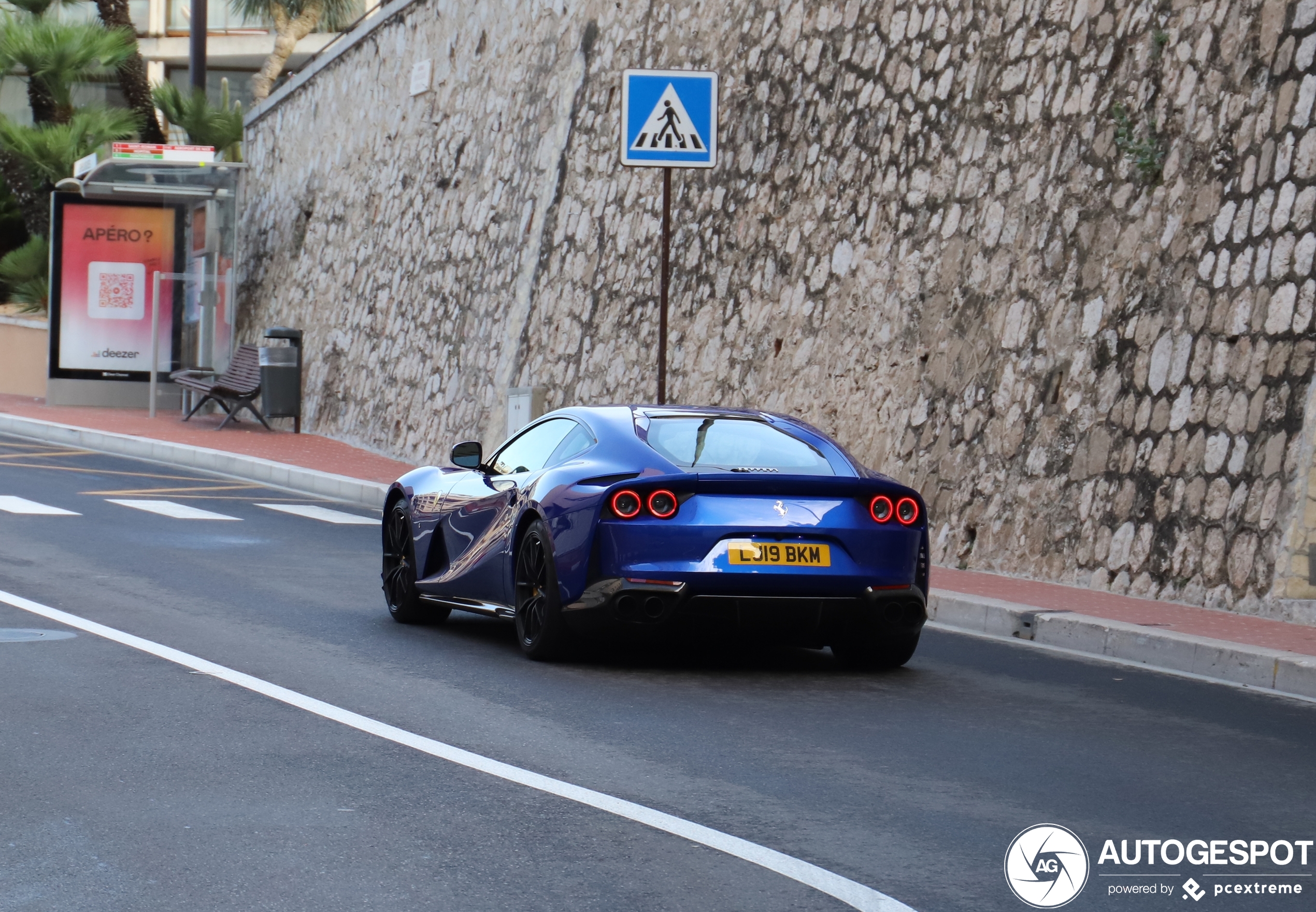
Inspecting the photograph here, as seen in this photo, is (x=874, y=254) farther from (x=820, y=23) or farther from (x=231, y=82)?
(x=231, y=82)

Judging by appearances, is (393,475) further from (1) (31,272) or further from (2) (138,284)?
(1) (31,272)

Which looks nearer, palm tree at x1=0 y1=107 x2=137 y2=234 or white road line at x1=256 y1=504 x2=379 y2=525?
white road line at x1=256 y1=504 x2=379 y2=525

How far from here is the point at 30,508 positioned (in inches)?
616

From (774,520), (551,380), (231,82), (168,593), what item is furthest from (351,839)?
(231,82)

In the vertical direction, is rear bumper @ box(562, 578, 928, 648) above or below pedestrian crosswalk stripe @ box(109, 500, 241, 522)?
above

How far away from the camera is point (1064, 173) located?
45.4 feet

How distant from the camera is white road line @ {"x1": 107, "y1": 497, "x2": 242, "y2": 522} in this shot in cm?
1580

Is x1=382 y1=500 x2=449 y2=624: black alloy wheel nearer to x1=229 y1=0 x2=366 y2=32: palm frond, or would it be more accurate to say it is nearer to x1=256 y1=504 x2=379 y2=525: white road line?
x1=256 y1=504 x2=379 y2=525: white road line

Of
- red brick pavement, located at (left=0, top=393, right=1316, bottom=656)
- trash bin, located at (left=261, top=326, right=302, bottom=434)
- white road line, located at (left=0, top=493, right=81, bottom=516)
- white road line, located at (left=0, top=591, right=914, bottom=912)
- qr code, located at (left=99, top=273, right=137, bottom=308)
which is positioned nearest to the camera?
white road line, located at (left=0, top=591, right=914, bottom=912)

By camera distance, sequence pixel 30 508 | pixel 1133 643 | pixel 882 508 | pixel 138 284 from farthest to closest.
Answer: pixel 138 284 → pixel 30 508 → pixel 1133 643 → pixel 882 508

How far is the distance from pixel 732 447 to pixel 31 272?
3308cm

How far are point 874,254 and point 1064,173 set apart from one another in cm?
254

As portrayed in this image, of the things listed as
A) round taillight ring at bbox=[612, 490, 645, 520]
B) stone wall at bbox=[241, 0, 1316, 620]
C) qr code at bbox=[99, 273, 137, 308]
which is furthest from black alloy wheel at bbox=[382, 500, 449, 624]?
qr code at bbox=[99, 273, 137, 308]

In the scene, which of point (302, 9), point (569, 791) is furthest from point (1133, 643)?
point (302, 9)
